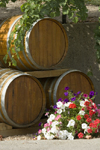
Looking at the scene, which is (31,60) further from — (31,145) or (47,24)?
(31,145)

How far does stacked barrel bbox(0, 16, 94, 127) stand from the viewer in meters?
4.42

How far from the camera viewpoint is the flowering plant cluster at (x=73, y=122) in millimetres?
4141

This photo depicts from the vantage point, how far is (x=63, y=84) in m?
4.97

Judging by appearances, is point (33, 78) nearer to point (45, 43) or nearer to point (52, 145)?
point (45, 43)

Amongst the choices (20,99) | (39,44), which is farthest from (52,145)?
(39,44)

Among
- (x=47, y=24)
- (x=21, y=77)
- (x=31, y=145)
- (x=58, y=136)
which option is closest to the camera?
(x=31, y=145)

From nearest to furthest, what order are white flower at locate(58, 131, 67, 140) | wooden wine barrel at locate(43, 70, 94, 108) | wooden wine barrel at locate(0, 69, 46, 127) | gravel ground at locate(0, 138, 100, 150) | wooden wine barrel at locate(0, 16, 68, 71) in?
gravel ground at locate(0, 138, 100, 150), white flower at locate(58, 131, 67, 140), wooden wine barrel at locate(0, 69, 46, 127), wooden wine barrel at locate(0, 16, 68, 71), wooden wine barrel at locate(43, 70, 94, 108)

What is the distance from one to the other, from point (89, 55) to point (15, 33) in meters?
2.04

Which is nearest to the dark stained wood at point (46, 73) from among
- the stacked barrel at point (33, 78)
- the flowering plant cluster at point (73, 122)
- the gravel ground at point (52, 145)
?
the stacked barrel at point (33, 78)

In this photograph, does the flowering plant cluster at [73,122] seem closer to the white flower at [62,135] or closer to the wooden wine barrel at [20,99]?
the white flower at [62,135]

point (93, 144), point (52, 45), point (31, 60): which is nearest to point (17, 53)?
point (31, 60)

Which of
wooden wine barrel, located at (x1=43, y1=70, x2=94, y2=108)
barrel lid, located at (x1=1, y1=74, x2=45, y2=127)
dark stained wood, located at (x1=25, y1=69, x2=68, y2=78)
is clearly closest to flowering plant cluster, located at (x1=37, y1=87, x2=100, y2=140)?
barrel lid, located at (x1=1, y1=74, x2=45, y2=127)

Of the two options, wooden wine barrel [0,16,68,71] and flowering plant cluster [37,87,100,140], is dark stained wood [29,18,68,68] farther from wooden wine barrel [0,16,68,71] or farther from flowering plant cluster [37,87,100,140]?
flowering plant cluster [37,87,100,140]

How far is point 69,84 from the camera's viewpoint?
5023 millimetres
